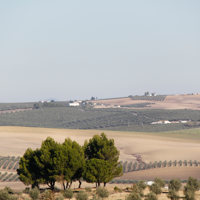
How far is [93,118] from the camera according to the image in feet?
523

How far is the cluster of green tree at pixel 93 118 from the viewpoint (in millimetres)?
Answer: 143000

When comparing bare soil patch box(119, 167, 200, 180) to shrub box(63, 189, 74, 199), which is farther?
bare soil patch box(119, 167, 200, 180)

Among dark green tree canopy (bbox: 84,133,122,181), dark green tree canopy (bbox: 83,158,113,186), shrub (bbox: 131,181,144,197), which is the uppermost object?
dark green tree canopy (bbox: 84,133,122,181)

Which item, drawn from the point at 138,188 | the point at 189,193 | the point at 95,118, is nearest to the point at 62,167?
the point at 138,188

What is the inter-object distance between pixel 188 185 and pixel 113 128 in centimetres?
10523

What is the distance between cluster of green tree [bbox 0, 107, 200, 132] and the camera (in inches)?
5630

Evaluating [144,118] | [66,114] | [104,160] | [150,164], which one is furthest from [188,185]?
[66,114]

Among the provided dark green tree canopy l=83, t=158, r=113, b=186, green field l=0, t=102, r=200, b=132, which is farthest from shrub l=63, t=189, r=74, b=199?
green field l=0, t=102, r=200, b=132

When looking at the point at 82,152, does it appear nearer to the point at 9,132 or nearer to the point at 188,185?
Result: the point at 188,185

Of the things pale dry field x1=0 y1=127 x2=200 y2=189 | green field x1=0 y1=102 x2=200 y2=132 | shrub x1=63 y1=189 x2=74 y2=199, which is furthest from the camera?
green field x1=0 y1=102 x2=200 y2=132

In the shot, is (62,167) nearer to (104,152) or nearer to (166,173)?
(104,152)

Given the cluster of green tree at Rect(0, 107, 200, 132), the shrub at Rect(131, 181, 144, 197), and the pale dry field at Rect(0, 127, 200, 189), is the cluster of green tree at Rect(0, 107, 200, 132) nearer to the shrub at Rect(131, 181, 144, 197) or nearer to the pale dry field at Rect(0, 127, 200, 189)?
the pale dry field at Rect(0, 127, 200, 189)

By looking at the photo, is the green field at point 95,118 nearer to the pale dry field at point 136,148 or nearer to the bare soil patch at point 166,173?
the pale dry field at point 136,148

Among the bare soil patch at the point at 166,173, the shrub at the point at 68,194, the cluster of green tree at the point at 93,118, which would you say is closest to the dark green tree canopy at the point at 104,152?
the shrub at the point at 68,194
